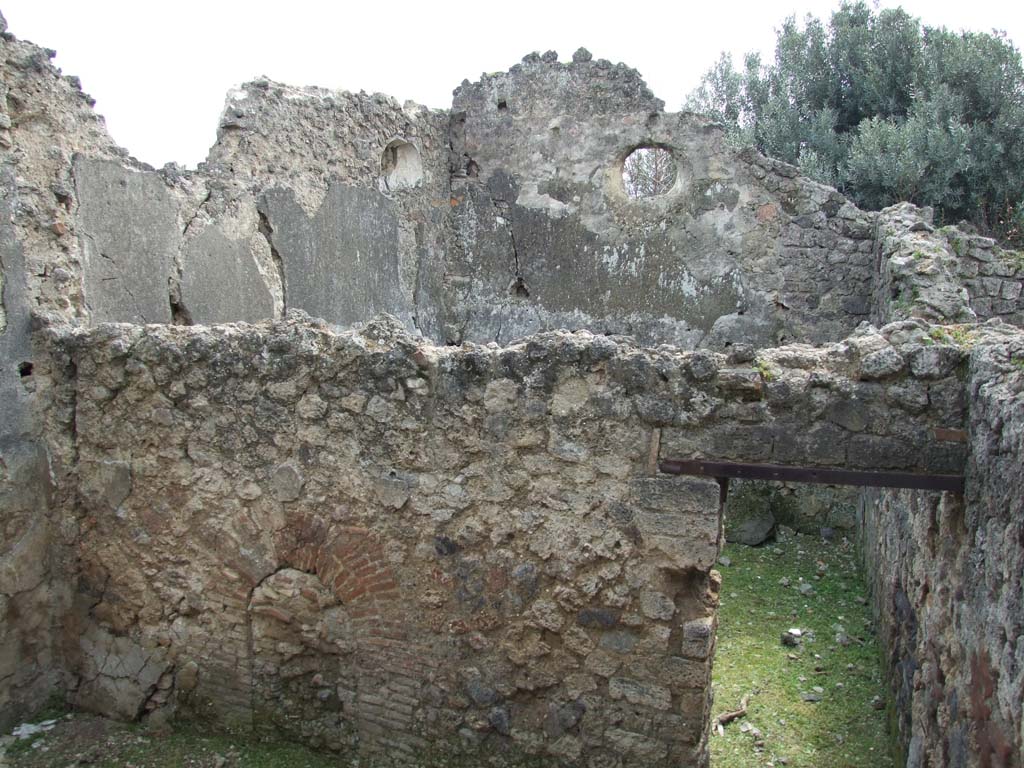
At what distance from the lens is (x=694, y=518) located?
10.3ft

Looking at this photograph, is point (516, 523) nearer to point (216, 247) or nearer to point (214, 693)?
point (214, 693)

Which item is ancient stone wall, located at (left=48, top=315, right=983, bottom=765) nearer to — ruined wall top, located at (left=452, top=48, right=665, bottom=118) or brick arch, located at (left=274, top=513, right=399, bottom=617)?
brick arch, located at (left=274, top=513, right=399, bottom=617)

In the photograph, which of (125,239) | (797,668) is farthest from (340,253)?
(797,668)

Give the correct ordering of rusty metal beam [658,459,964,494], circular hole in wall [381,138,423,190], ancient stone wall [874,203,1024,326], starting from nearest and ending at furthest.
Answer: rusty metal beam [658,459,964,494], ancient stone wall [874,203,1024,326], circular hole in wall [381,138,423,190]

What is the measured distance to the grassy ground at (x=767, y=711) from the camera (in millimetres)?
3660

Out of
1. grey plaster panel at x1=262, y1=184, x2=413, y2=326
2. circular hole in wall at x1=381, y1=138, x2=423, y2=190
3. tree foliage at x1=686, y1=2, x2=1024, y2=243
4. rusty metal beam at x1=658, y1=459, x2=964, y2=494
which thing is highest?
tree foliage at x1=686, y1=2, x2=1024, y2=243

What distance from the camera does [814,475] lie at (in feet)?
9.79

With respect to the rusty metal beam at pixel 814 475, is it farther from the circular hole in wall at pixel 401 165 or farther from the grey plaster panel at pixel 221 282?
the circular hole in wall at pixel 401 165

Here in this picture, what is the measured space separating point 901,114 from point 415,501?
11106 mm

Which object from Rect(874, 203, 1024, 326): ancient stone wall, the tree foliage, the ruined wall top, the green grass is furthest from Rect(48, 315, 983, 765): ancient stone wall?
the tree foliage

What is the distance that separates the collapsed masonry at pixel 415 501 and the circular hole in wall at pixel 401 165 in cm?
278

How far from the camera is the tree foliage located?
1113 centimetres

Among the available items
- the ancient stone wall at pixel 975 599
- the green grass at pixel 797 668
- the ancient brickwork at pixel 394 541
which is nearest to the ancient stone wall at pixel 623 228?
the green grass at pixel 797 668

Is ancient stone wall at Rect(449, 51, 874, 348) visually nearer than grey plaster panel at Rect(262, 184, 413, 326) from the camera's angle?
No
